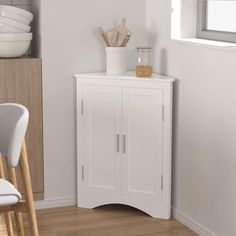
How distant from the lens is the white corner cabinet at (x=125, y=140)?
3619mm

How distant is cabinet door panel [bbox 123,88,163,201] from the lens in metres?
3.62

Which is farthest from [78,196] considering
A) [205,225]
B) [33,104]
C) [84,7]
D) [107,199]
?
[84,7]

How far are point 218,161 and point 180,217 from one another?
576 millimetres

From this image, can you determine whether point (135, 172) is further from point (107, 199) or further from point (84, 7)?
point (84, 7)

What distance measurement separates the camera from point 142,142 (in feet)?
12.1

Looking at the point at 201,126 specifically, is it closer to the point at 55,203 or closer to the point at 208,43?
the point at 208,43

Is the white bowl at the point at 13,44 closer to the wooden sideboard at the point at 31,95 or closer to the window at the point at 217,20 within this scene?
the wooden sideboard at the point at 31,95

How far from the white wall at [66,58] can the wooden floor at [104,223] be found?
190mm

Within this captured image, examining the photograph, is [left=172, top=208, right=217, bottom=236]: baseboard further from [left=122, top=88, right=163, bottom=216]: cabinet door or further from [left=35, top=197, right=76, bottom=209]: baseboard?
[left=35, top=197, right=76, bottom=209]: baseboard

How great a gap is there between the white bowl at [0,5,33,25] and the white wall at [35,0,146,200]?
0.09 metres

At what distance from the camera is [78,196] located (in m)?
3.92

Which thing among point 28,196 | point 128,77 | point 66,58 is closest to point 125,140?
point 128,77

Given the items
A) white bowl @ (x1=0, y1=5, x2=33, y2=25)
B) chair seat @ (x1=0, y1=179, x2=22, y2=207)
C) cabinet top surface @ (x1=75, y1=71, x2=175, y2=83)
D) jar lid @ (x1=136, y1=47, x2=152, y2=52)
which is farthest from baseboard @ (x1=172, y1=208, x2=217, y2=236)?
white bowl @ (x1=0, y1=5, x2=33, y2=25)

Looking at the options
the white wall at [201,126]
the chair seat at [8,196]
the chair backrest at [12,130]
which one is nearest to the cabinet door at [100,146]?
the white wall at [201,126]
